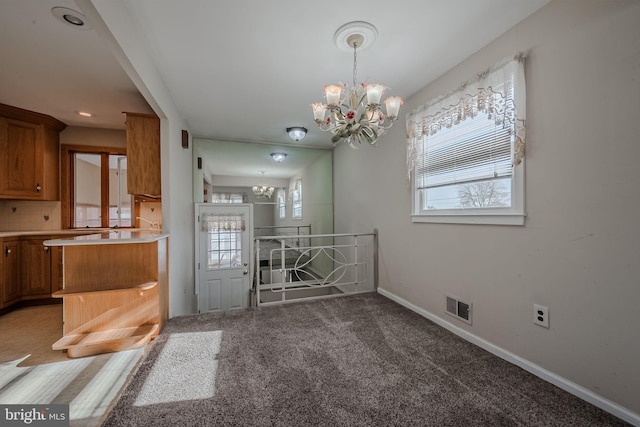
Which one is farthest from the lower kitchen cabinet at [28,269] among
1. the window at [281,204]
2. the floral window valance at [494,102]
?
the floral window valance at [494,102]

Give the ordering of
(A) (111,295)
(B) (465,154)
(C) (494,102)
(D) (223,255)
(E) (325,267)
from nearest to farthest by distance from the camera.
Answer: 1. (C) (494,102)
2. (B) (465,154)
3. (A) (111,295)
4. (D) (223,255)
5. (E) (325,267)

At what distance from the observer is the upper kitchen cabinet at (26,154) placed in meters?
3.09

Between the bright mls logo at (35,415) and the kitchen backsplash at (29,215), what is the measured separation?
3.00 metres

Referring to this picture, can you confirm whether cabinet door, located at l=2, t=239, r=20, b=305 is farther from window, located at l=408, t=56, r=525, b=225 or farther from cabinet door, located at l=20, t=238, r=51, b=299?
window, located at l=408, t=56, r=525, b=225

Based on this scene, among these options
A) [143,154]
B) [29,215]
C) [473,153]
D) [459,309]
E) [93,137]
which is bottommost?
[459,309]

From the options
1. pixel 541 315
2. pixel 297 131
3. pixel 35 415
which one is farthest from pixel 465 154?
pixel 35 415

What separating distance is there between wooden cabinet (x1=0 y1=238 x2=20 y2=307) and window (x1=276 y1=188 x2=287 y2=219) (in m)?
3.40

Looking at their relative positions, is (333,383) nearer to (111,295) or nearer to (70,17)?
(111,295)

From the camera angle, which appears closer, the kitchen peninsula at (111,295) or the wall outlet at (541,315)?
the wall outlet at (541,315)

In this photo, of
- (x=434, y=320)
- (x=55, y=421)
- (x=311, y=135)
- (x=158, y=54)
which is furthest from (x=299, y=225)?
(x=55, y=421)

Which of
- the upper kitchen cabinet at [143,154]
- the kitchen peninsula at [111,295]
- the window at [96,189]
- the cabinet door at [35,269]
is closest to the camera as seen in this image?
the kitchen peninsula at [111,295]

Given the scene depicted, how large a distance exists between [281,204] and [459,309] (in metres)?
3.55

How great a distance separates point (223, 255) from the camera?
12.6 ft

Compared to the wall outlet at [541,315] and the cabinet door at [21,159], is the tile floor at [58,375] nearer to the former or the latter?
the cabinet door at [21,159]
